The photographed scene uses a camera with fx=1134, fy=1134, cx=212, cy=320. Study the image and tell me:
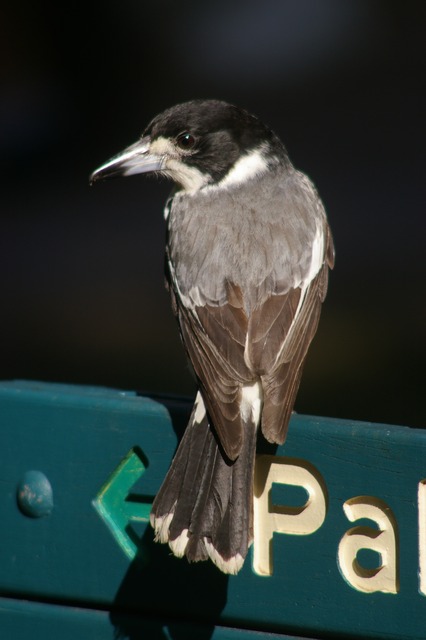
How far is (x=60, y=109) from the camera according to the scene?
9953 millimetres

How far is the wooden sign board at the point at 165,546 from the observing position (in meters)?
2.53

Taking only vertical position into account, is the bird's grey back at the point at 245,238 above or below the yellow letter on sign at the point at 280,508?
above

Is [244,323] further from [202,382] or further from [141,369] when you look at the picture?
[141,369]

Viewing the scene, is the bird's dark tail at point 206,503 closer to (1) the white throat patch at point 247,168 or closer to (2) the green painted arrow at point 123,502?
(2) the green painted arrow at point 123,502

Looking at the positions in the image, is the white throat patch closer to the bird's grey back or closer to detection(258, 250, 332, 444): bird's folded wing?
the bird's grey back

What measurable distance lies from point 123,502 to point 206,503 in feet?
0.80

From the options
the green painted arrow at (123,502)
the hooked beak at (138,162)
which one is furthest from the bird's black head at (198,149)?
the green painted arrow at (123,502)

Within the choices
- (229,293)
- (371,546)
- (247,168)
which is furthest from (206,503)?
(247,168)

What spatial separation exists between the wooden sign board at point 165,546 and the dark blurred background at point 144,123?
17.8ft

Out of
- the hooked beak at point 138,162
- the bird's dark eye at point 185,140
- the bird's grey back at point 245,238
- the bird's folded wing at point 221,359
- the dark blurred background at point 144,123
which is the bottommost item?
the dark blurred background at point 144,123

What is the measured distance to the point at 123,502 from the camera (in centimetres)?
275

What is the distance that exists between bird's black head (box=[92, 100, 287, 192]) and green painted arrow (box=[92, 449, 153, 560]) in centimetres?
109

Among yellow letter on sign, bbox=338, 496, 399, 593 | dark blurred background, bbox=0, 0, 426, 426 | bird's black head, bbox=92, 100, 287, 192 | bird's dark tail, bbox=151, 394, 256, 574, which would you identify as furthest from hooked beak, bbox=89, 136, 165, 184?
dark blurred background, bbox=0, 0, 426, 426

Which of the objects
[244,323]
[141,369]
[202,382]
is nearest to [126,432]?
[202,382]
